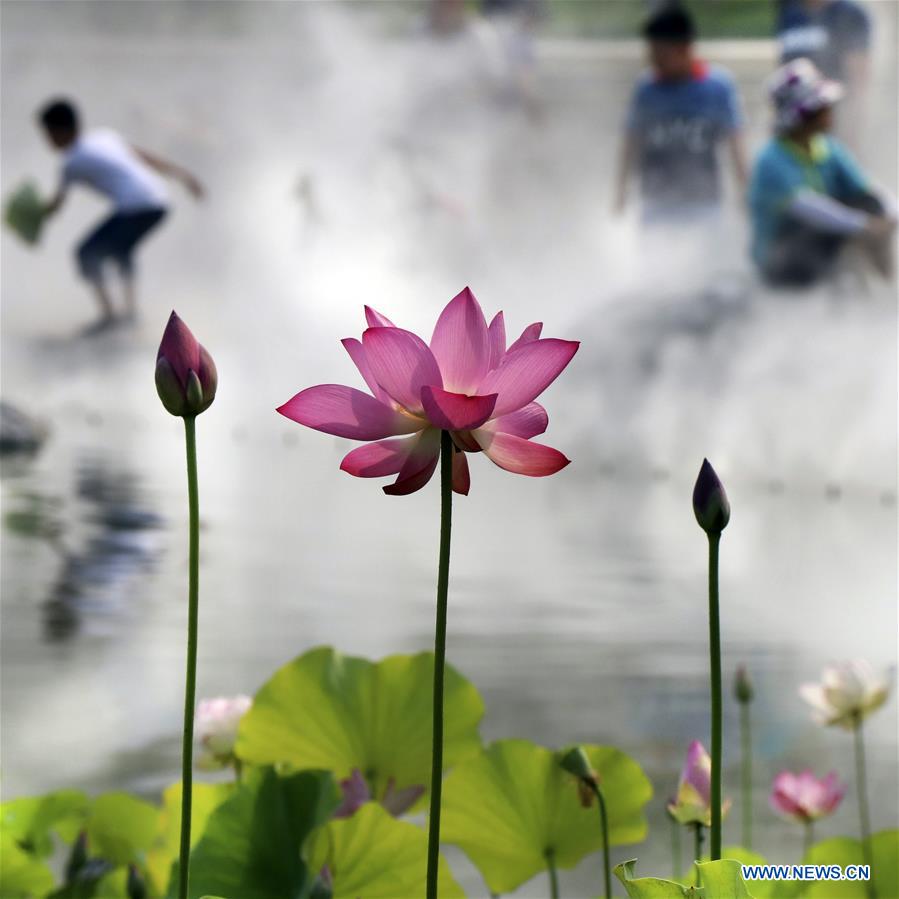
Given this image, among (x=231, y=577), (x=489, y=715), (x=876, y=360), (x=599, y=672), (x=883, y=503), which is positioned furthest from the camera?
(x=876, y=360)

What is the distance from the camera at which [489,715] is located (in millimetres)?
1418

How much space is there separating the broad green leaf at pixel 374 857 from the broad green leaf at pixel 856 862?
0.30 feet

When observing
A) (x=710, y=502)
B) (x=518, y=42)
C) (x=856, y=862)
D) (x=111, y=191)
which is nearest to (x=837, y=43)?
(x=518, y=42)

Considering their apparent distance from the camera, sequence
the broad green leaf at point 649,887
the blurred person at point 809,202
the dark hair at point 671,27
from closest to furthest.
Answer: the broad green leaf at point 649,887
the blurred person at point 809,202
the dark hair at point 671,27

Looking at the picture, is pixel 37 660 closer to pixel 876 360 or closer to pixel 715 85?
pixel 876 360

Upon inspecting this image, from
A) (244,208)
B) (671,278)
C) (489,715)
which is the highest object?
(244,208)

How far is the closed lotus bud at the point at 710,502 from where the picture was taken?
0.79 feet

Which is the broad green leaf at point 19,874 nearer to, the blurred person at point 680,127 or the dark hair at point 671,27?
the blurred person at point 680,127

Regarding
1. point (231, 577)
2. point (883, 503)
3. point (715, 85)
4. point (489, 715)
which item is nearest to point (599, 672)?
point (489, 715)

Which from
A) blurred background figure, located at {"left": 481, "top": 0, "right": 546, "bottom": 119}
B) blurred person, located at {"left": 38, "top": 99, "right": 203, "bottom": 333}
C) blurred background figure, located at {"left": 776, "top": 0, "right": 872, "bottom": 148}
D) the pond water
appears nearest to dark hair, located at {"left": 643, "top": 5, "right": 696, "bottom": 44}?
the pond water

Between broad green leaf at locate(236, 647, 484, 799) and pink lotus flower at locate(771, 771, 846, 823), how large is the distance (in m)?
0.17

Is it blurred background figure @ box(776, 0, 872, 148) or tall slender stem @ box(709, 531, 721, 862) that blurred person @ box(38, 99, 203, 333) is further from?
tall slender stem @ box(709, 531, 721, 862)

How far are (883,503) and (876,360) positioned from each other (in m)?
1.25

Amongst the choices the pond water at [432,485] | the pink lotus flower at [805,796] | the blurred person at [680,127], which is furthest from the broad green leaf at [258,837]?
the blurred person at [680,127]
